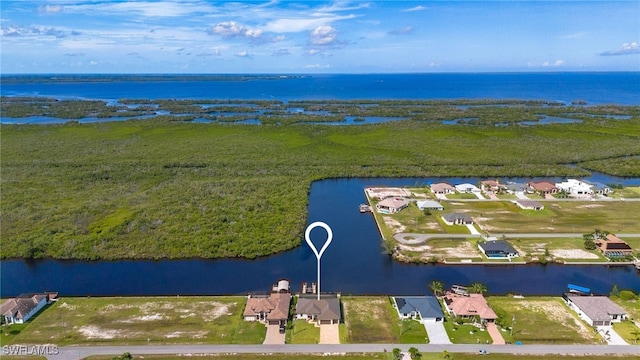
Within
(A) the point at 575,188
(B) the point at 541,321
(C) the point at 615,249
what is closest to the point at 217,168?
(B) the point at 541,321

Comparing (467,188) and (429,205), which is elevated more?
(467,188)

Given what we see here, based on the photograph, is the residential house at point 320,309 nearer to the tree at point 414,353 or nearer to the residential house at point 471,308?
the tree at point 414,353

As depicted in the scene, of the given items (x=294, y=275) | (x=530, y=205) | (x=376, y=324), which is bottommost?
(x=376, y=324)

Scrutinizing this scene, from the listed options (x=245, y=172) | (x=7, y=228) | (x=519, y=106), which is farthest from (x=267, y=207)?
(x=519, y=106)

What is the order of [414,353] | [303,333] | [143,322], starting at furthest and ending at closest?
[143,322] < [303,333] < [414,353]

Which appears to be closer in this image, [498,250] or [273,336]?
[273,336]

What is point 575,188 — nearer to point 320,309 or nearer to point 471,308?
point 471,308

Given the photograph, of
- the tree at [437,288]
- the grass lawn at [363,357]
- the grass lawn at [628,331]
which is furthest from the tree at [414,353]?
the grass lawn at [628,331]
